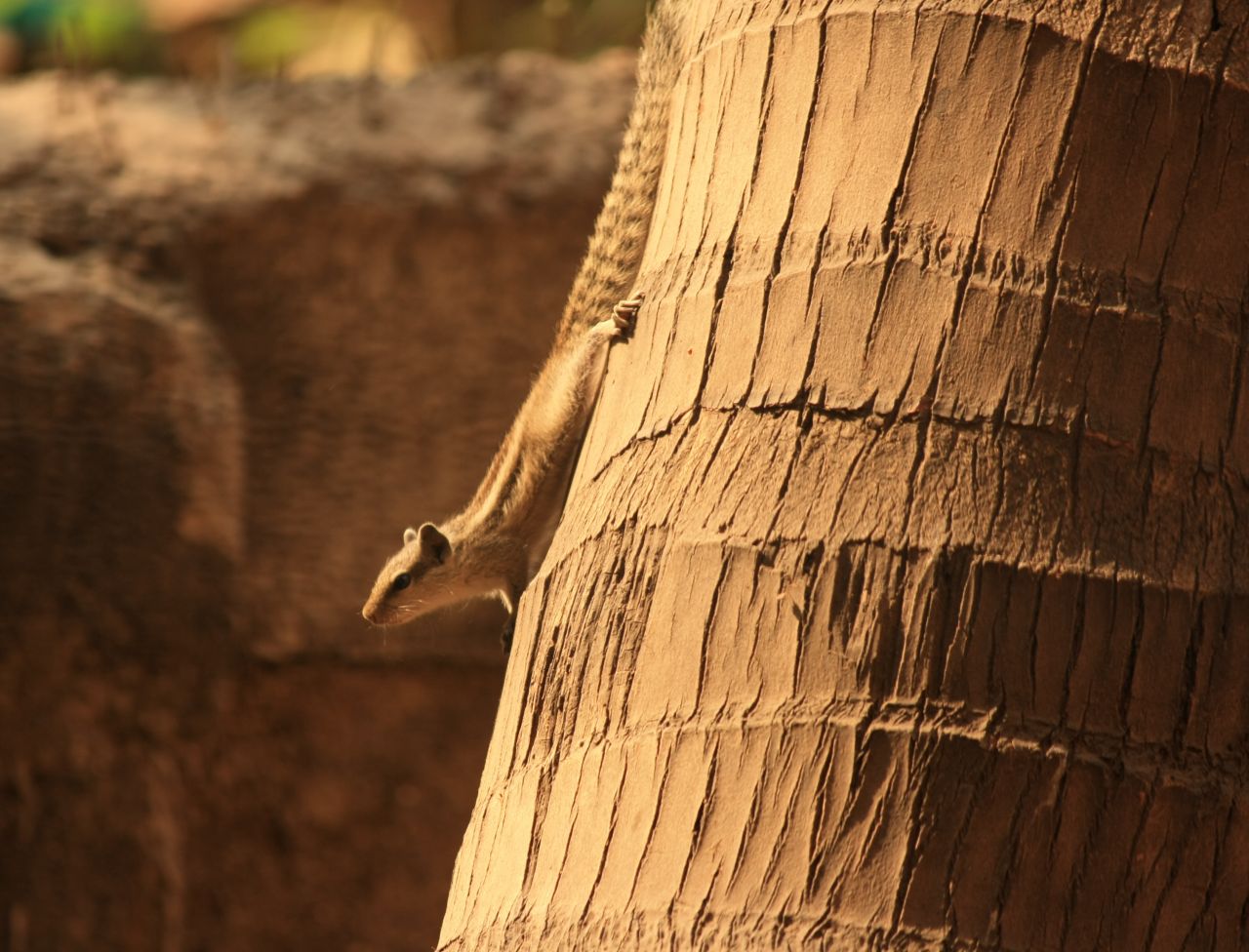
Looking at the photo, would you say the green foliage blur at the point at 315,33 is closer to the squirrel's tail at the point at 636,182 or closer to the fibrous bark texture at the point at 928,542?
the squirrel's tail at the point at 636,182

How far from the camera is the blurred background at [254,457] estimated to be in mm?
5340

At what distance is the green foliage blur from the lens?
6.80 meters

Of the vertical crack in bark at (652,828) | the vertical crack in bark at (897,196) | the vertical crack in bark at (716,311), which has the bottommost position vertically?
the vertical crack in bark at (652,828)

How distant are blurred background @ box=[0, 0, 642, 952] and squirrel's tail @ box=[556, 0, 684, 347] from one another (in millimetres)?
1959

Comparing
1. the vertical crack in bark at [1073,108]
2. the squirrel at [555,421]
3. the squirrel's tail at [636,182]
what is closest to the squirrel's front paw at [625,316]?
the squirrel at [555,421]

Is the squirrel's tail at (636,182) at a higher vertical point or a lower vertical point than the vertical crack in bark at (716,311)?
higher

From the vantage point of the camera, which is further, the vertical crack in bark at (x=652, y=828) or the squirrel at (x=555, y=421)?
the squirrel at (x=555, y=421)

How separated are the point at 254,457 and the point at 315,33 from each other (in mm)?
2863

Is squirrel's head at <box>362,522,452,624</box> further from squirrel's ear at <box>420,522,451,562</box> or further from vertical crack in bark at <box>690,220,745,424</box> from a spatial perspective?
vertical crack in bark at <box>690,220,745,424</box>

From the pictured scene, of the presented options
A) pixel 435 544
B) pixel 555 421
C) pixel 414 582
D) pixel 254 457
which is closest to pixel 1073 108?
pixel 555 421

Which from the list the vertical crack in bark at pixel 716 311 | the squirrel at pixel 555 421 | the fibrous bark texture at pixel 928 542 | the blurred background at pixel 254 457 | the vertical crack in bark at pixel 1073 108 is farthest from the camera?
the blurred background at pixel 254 457

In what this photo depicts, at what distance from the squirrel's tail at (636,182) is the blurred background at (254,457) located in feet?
6.43

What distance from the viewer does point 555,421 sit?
3949 mm

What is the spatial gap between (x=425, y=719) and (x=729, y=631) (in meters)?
3.94
